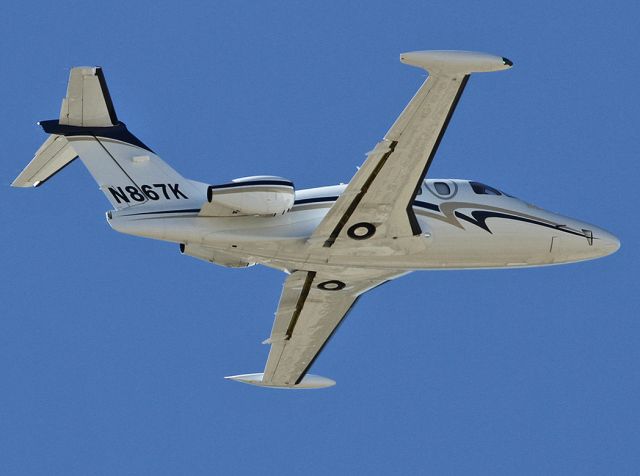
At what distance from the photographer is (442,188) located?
3041 cm

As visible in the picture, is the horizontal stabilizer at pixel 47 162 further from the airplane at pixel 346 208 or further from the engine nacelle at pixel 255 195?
the engine nacelle at pixel 255 195

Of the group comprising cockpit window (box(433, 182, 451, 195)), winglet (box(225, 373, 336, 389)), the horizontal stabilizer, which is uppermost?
cockpit window (box(433, 182, 451, 195))

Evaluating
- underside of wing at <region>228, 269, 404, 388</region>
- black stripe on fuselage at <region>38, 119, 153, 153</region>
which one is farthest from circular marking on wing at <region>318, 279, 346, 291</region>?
black stripe on fuselage at <region>38, 119, 153, 153</region>

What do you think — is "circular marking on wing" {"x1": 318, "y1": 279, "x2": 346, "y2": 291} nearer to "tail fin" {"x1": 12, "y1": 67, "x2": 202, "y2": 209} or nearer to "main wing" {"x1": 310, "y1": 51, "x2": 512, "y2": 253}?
"main wing" {"x1": 310, "y1": 51, "x2": 512, "y2": 253}

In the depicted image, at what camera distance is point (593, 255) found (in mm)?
31578

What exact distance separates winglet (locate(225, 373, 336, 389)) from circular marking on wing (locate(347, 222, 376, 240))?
8.39 m

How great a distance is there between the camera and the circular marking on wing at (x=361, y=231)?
2869 cm

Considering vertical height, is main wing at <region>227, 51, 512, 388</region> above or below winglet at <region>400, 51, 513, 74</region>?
below

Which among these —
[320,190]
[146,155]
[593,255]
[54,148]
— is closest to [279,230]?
[320,190]

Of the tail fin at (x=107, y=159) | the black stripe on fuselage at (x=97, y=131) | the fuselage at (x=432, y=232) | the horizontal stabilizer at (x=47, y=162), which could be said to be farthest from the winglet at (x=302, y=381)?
the horizontal stabilizer at (x=47, y=162)

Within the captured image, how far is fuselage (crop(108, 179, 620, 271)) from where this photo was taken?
28.4 metres

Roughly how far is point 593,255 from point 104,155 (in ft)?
40.6

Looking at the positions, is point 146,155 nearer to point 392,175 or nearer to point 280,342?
point 392,175

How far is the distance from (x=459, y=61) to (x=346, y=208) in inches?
198
